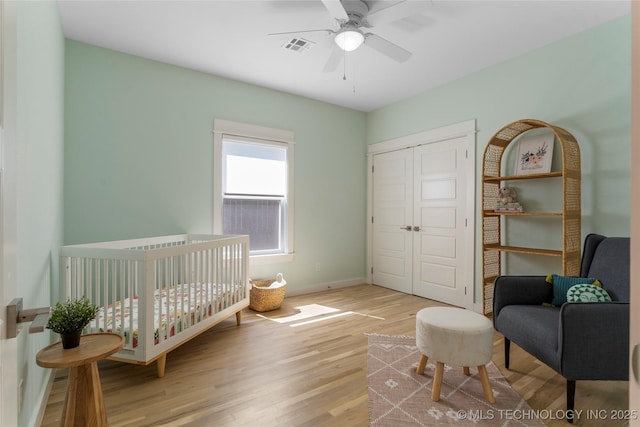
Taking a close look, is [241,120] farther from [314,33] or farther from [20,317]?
[20,317]

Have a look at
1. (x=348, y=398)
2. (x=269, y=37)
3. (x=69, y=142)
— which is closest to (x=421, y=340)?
(x=348, y=398)

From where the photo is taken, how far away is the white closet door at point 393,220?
164 inches

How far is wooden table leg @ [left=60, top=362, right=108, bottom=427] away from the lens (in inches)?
52.7

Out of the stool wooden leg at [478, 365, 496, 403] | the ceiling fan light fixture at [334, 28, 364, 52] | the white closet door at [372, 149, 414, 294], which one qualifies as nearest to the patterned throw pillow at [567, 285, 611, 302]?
the stool wooden leg at [478, 365, 496, 403]

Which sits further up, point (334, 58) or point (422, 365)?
point (334, 58)

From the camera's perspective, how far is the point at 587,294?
78.7 inches

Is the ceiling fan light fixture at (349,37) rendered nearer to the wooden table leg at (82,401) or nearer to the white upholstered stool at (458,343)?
the white upholstered stool at (458,343)

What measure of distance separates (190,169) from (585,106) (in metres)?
3.68

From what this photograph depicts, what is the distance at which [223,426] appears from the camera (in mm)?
1628

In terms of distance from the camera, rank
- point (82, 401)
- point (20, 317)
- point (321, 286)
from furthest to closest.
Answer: point (321, 286) → point (82, 401) → point (20, 317)

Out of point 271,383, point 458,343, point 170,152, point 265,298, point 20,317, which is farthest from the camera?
point 265,298

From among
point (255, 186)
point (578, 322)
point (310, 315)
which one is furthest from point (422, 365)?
point (255, 186)

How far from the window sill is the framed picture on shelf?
267 cm

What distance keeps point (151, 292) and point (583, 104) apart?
11.8 feet
